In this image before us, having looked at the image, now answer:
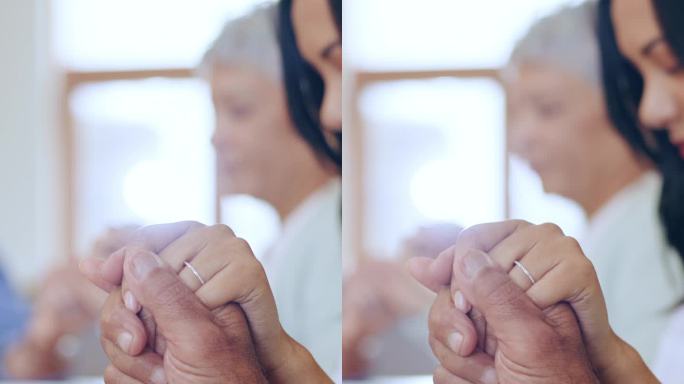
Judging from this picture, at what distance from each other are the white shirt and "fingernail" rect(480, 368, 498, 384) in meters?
0.28

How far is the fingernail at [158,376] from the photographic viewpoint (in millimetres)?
1321

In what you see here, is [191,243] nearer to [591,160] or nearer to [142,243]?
[142,243]

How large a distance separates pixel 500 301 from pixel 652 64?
463 millimetres

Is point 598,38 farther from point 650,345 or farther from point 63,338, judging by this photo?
point 63,338

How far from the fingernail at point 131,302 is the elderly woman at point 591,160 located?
0.63 meters

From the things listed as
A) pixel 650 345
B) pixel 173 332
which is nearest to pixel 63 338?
pixel 173 332

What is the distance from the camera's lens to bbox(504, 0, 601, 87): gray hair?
4.42ft

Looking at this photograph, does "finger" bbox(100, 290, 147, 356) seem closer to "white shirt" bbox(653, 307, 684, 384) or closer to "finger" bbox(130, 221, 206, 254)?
"finger" bbox(130, 221, 206, 254)

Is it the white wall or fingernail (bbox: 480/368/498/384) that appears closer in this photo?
fingernail (bbox: 480/368/498/384)

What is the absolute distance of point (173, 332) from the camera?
1286 mm

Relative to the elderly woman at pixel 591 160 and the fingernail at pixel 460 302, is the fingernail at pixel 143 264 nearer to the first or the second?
the fingernail at pixel 460 302

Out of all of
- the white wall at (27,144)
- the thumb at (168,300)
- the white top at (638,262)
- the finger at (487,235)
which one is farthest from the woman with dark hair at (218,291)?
the white top at (638,262)

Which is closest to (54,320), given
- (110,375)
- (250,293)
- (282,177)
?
(110,375)

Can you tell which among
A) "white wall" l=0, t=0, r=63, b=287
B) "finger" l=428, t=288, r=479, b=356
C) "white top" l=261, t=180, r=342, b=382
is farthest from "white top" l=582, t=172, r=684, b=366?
"white wall" l=0, t=0, r=63, b=287
